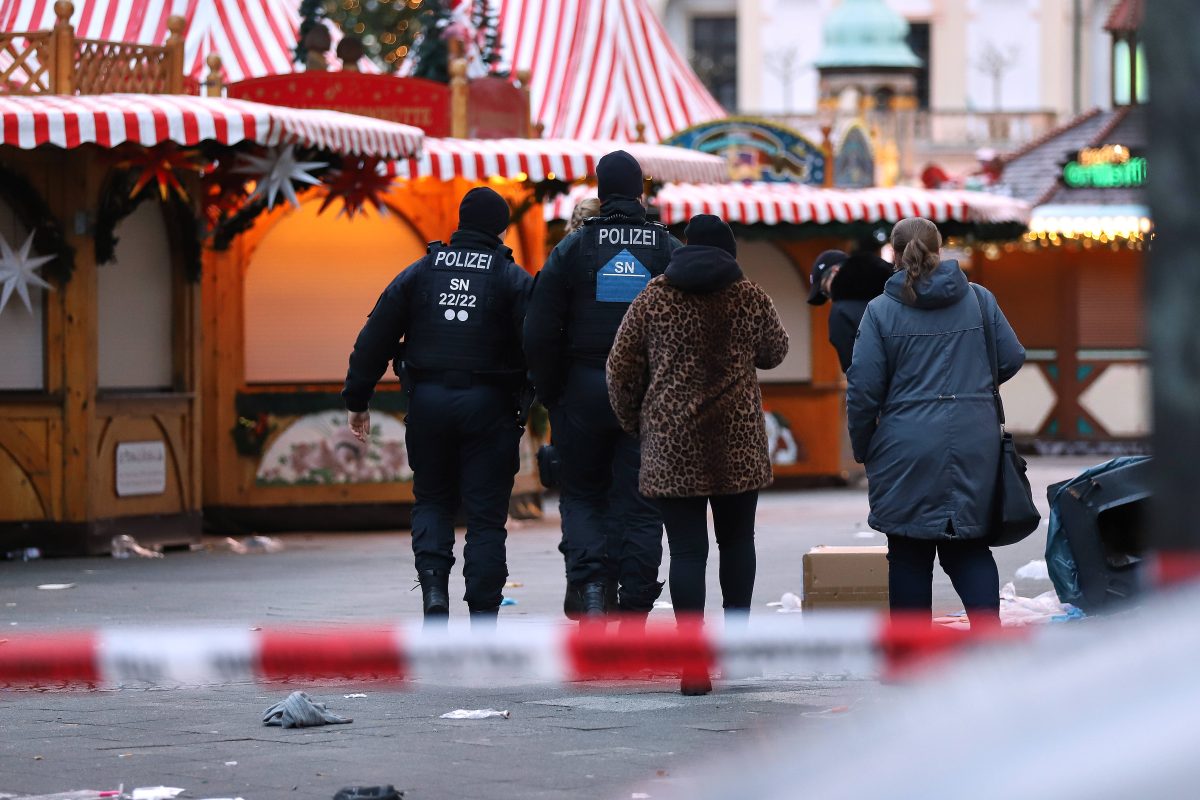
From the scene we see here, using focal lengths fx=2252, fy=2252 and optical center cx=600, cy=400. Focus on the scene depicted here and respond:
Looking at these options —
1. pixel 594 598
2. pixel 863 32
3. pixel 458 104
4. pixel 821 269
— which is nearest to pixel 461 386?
pixel 594 598

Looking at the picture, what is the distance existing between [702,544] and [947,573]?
0.80 metres

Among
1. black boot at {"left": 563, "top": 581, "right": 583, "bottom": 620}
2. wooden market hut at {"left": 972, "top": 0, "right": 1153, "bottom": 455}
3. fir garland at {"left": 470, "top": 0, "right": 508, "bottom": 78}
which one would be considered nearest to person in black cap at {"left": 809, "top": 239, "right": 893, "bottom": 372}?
black boot at {"left": 563, "top": 581, "right": 583, "bottom": 620}

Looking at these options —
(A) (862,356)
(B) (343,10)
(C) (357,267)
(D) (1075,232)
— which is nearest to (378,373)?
(A) (862,356)

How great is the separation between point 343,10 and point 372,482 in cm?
2899

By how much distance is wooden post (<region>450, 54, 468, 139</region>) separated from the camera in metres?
15.9

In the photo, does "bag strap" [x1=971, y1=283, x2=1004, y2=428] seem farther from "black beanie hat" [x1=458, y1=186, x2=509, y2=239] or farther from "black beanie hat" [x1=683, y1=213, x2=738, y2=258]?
"black beanie hat" [x1=458, y1=186, x2=509, y2=239]

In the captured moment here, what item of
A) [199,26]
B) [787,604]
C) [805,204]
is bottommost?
[787,604]

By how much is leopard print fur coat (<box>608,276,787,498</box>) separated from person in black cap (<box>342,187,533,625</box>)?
0.95 metres

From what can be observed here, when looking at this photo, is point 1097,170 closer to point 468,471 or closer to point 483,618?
point 468,471

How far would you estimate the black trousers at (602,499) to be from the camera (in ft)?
26.5

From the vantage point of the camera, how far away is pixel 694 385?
7352 millimetres

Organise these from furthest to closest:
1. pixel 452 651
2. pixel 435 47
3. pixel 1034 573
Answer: pixel 435 47 → pixel 1034 573 → pixel 452 651

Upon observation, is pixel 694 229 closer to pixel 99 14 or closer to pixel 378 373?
pixel 378 373

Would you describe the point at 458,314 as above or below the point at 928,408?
above
